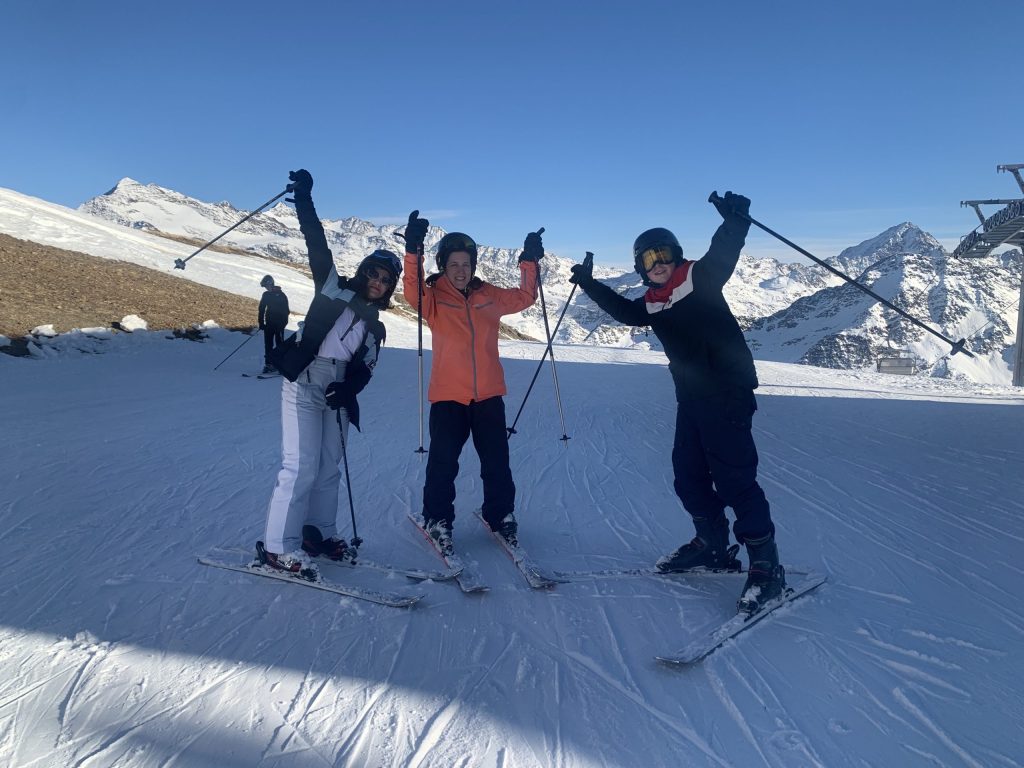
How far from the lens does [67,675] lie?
279cm

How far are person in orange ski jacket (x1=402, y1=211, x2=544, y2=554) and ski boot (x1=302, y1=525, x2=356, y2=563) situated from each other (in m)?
0.60

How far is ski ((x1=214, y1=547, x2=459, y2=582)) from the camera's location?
3.89 meters

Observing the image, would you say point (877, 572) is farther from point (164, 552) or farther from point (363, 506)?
point (164, 552)

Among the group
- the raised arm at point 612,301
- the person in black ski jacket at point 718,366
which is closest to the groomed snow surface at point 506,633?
the person in black ski jacket at point 718,366

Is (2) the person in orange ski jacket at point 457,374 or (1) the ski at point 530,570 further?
(2) the person in orange ski jacket at point 457,374

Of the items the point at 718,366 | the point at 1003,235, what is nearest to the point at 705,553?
the point at 718,366

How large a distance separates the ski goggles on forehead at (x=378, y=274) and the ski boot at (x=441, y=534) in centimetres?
166

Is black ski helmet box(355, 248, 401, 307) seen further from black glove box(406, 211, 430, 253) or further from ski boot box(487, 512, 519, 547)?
ski boot box(487, 512, 519, 547)

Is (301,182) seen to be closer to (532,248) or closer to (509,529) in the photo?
(532,248)

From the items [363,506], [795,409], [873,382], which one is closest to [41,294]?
[363,506]

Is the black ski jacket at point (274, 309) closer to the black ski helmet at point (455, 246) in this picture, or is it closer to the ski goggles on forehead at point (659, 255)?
the black ski helmet at point (455, 246)

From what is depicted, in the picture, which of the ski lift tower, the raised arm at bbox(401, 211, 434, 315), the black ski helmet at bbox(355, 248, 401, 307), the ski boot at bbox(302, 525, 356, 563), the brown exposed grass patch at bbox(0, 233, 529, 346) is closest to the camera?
the black ski helmet at bbox(355, 248, 401, 307)

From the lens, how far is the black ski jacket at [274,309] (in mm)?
11703

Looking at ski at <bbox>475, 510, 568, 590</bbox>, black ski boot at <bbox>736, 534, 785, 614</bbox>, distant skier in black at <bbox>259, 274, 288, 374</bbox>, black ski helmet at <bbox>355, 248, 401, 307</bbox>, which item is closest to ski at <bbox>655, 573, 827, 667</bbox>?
black ski boot at <bbox>736, 534, 785, 614</bbox>
